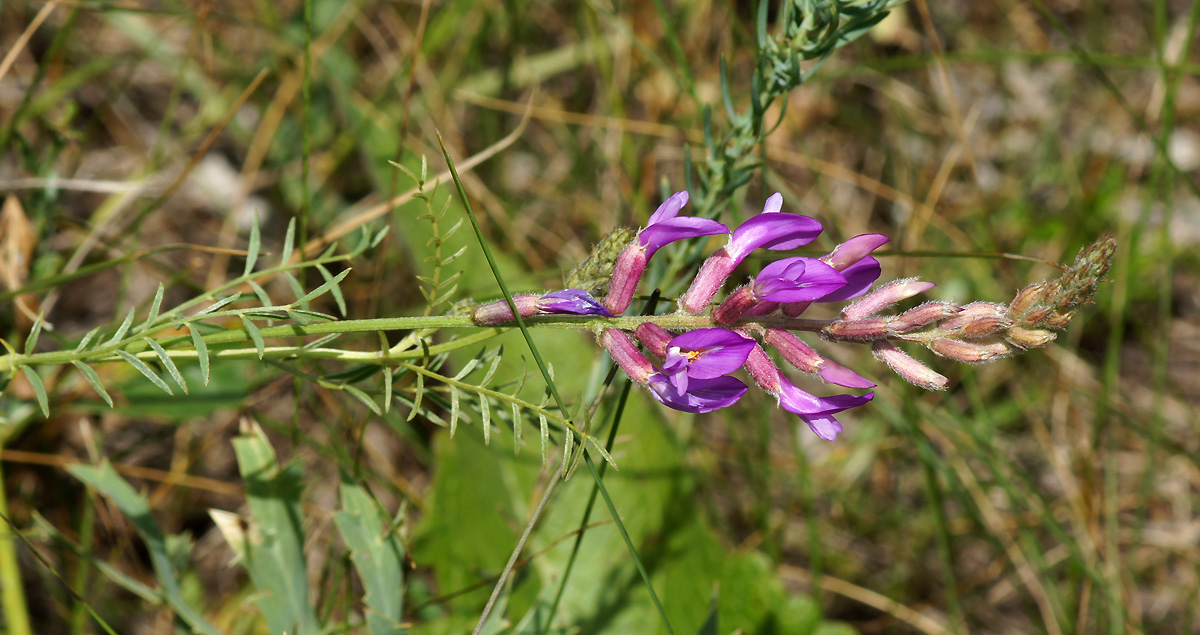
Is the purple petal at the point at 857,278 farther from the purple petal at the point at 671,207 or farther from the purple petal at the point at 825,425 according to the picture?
the purple petal at the point at 671,207

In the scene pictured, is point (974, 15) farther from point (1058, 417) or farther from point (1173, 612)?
point (1173, 612)

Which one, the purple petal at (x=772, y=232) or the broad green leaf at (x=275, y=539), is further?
the broad green leaf at (x=275, y=539)

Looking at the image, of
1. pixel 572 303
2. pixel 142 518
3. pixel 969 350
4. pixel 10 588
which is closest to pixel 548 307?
pixel 572 303

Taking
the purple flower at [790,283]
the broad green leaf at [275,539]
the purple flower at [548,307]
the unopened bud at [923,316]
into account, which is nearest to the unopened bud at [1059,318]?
the unopened bud at [923,316]

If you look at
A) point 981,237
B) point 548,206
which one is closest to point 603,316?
point 548,206

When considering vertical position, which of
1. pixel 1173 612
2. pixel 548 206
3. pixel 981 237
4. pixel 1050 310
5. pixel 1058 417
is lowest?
pixel 1173 612

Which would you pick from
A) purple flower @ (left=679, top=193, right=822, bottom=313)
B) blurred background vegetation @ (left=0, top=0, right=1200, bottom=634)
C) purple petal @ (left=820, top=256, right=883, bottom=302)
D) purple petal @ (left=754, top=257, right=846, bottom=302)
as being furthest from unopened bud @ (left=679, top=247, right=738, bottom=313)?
blurred background vegetation @ (left=0, top=0, right=1200, bottom=634)

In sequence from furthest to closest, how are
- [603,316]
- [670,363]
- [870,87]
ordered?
1. [870,87]
2. [603,316]
3. [670,363]

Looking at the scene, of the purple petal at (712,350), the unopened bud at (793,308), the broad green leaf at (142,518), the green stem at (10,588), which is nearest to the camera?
the purple petal at (712,350)

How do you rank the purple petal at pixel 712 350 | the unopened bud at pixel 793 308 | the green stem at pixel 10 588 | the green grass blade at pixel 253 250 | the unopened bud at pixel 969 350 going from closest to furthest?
the purple petal at pixel 712 350
the unopened bud at pixel 969 350
the unopened bud at pixel 793 308
the green grass blade at pixel 253 250
the green stem at pixel 10 588
